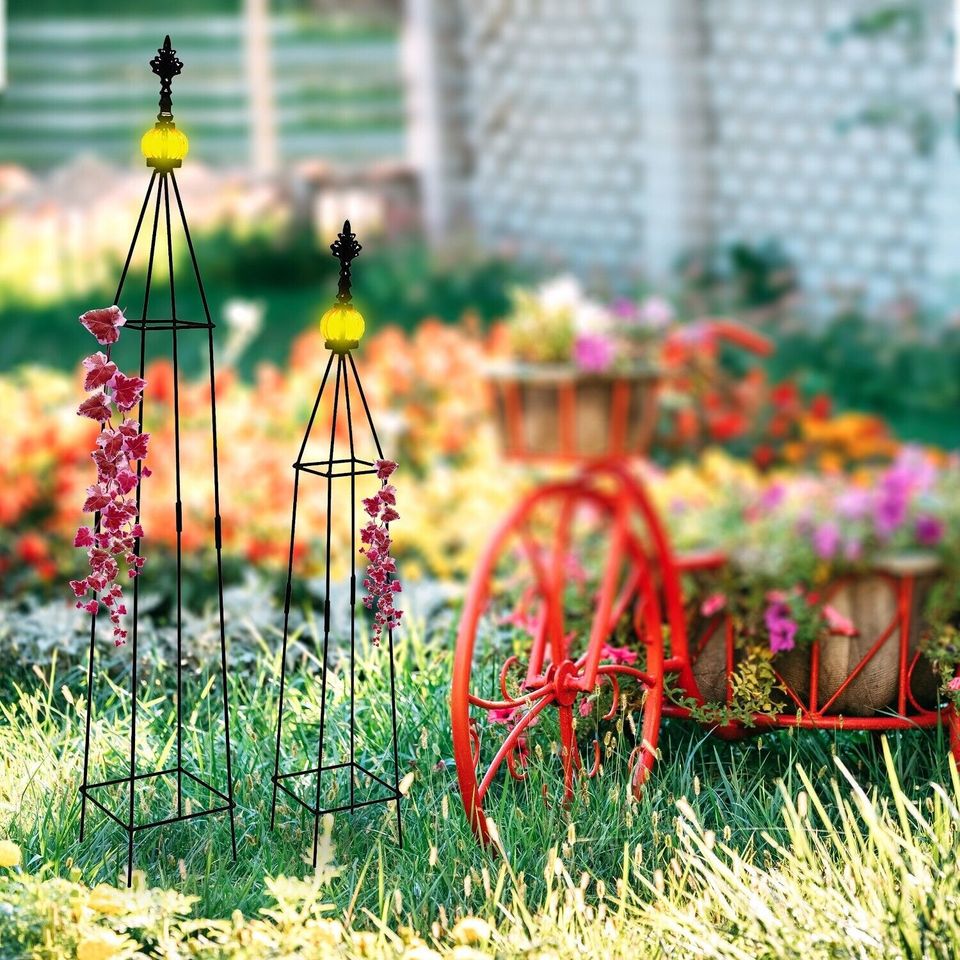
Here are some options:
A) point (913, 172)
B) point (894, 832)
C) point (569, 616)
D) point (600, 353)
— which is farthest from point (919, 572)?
point (913, 172)

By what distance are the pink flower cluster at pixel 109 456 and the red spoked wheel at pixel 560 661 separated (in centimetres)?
50

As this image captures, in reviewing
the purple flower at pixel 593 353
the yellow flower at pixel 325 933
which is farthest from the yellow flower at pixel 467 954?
the purple flower at pixel 593 353

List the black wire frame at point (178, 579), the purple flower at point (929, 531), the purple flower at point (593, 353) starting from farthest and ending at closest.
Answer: the purple flower at point (593, 353) → the purple flower at point (929, 531) → the black wire frame at point (178, 579)

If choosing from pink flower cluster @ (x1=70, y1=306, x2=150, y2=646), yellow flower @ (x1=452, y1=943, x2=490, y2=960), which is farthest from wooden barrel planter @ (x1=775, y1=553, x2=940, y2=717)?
pink flower cluster @ (x1=70, y1=306, x2=150, y2=646)

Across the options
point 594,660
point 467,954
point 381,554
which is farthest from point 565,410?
point 467,954

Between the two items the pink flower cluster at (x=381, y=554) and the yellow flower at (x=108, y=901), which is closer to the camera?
the yellow flower at (x=108, y=901)

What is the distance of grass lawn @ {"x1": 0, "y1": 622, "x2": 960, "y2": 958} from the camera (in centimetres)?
205

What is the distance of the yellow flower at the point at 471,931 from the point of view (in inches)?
76.9

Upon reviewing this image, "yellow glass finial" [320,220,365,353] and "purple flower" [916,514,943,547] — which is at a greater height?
"yellow glass finial" [320,220,365,353]

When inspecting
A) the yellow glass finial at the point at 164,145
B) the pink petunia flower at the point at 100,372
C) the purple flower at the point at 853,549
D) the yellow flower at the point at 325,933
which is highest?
the yellow glass finial at the point at 164,145

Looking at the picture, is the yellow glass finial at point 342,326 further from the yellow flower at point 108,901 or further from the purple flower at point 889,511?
the purple flower at point 889,511

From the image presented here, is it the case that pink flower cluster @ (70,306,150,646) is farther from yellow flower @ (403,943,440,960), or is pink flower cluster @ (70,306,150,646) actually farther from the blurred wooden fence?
the blurred wooden fence

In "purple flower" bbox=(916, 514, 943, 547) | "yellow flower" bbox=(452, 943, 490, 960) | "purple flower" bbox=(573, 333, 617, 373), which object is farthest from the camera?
"purple flower" bbox=(573, 333, 617, 373)

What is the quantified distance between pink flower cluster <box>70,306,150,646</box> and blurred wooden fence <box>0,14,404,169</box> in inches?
255
